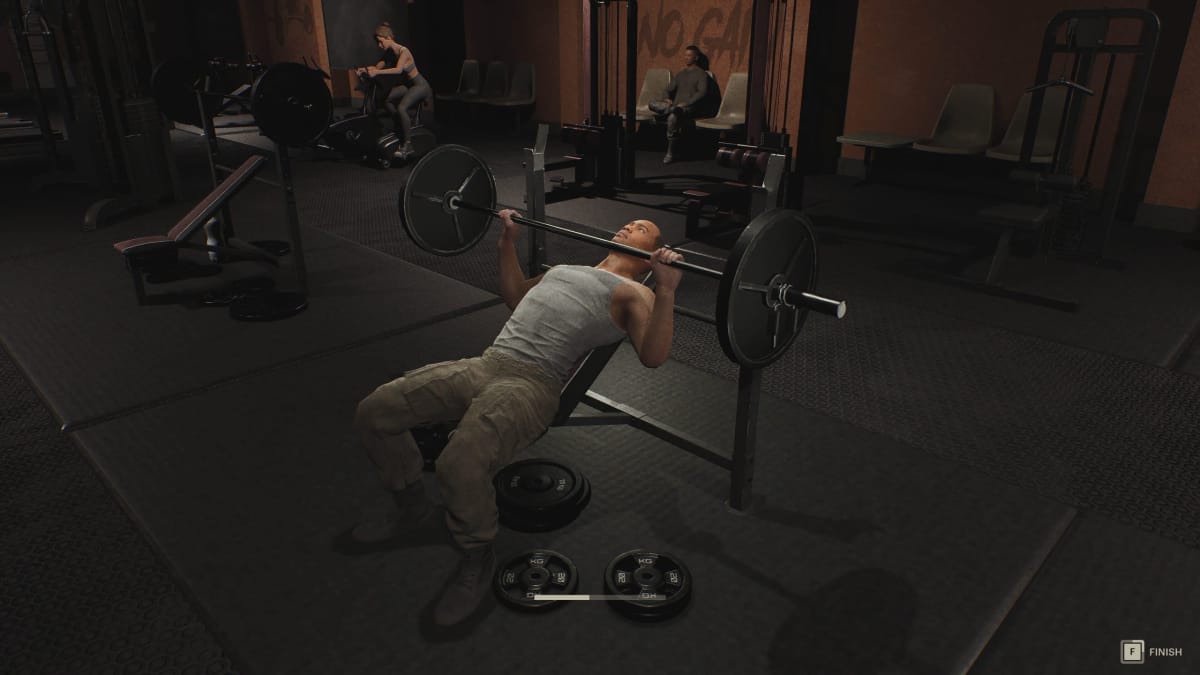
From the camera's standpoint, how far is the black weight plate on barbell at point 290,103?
9.25 feet

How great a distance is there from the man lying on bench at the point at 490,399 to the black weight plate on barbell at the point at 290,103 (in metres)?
1.76

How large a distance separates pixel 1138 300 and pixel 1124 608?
2.23 m

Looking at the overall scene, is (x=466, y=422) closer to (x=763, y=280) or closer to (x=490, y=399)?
(x=490, y=399)

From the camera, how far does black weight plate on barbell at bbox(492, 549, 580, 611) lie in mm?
1423

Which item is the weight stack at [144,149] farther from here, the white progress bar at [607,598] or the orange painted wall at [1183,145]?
the orange painted wall at [1183,145]

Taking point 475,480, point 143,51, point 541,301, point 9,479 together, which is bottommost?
point 9,479

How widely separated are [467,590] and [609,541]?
0.35 metres

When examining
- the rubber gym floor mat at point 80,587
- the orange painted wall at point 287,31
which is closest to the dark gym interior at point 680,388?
the rubber gym floor mat at point 80,587

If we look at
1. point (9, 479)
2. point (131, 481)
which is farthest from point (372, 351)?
point (9, 479)

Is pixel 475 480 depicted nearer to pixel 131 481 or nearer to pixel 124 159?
pixel 131 481

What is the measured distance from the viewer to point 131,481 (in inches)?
72.2

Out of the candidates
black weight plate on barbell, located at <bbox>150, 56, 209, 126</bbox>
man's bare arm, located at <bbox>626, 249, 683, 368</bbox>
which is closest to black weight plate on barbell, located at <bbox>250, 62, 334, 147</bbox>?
black weight plate on barbell, located at <bbox>150, 56, 209, 126</bbox>

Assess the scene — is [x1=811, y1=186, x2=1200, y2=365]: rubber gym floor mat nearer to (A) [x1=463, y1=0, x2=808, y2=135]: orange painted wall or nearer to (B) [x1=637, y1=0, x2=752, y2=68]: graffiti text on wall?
(A) [x1=463, y1=0, x2=808, y2=135]: orange painted wall

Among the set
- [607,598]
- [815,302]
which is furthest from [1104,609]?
[607,598]
